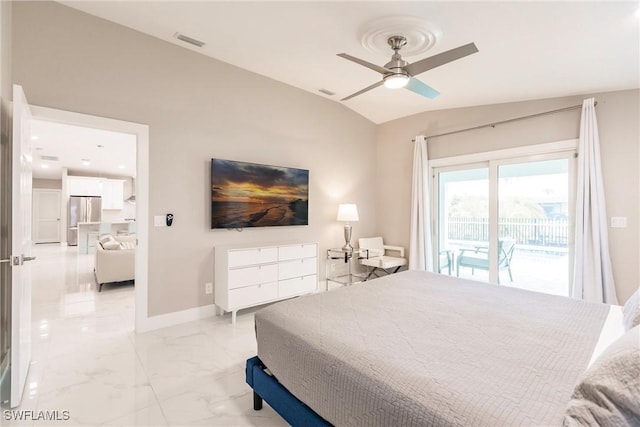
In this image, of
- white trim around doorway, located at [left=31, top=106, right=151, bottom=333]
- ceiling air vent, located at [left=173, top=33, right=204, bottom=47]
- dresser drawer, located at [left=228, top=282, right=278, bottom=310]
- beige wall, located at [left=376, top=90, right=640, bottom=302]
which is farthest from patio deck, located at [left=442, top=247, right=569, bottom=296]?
ceiling air vent, located at [left=173, top=33, right=204, bottom=47]

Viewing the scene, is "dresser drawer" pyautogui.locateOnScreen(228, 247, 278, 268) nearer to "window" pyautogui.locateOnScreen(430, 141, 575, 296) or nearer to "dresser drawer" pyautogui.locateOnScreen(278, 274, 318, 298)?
"dresser drawer" pyautogui.locateOnScreen(278, 274, 318, 298)

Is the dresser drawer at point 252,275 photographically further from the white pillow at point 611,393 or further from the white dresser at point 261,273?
the white pillow at point 611,393

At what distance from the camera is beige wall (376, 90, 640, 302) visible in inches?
124

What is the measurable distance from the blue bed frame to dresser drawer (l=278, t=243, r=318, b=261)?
6.13 feet

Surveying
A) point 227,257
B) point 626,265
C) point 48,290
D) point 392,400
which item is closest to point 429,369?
point 392,400

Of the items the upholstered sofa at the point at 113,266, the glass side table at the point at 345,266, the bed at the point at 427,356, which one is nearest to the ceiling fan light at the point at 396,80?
the bed at the point at 427,356

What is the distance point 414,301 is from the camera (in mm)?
2111

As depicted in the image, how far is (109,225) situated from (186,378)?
313 inches

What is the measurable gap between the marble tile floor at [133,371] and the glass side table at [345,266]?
5.38 ft

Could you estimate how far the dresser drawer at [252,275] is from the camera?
337cm

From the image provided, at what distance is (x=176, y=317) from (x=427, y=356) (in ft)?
9.67

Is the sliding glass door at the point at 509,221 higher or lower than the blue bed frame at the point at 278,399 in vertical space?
higher

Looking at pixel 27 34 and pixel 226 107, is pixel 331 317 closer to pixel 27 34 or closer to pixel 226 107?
pixel 226 107

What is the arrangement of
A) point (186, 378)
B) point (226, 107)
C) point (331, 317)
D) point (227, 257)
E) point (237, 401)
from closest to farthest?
point (331, 317), point (237, 401), point (186, 378), point (227, 257), point (226, 107)
